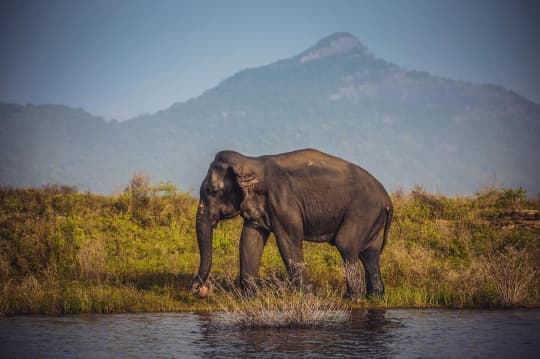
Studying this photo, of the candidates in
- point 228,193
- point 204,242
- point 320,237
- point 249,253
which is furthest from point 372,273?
point 204,242

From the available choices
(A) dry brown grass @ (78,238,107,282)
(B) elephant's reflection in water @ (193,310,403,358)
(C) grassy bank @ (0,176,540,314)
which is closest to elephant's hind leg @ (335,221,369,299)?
(C) grassy bank @ (0,176,540,314)

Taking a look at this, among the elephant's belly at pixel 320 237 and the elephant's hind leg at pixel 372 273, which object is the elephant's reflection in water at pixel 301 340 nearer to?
the elephant's hind leg at pixel 372 273

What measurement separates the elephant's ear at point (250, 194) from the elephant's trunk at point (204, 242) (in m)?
0.71

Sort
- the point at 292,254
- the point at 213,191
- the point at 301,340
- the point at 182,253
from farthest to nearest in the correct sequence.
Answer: the point at 182,253, the point at 213,191, the point at 292,254, the point at 301,340

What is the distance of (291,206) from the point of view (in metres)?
15.9

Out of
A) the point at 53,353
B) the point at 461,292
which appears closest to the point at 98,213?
the point at 461,292

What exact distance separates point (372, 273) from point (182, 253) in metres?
7.55

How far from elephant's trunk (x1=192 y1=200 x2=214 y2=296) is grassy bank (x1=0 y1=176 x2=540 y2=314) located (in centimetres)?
61

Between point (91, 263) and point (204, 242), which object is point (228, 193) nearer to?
point (204, 242)

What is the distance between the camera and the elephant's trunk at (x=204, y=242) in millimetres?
15484

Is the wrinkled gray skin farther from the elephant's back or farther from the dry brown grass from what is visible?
the dry brown grass

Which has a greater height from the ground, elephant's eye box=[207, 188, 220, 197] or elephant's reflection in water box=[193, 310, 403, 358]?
elephant's eye box=[207, 188, 220, 197]

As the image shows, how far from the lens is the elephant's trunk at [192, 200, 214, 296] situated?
15.5m

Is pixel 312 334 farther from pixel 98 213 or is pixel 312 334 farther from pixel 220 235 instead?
pixel 98 213
